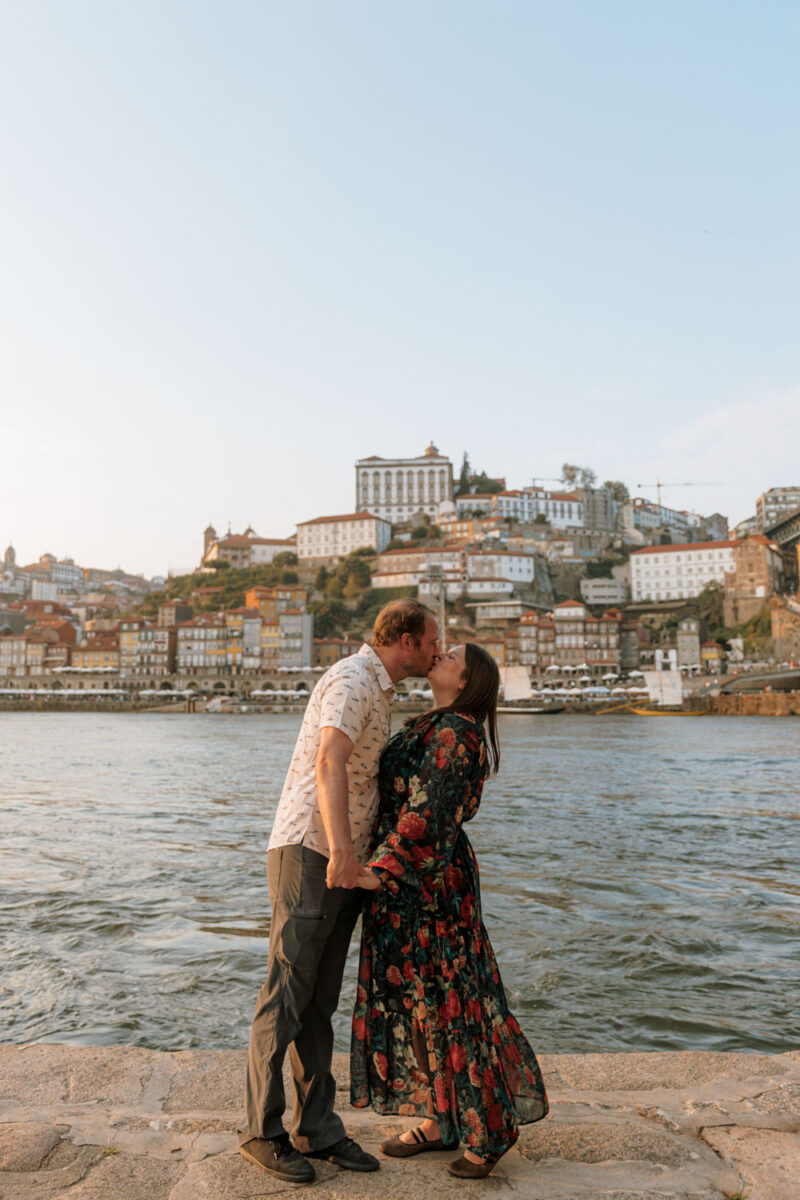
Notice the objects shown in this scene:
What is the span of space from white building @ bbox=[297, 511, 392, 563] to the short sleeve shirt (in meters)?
102

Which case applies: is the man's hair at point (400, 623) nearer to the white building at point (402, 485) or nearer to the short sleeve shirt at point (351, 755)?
the short sleeve shirt at point (351, 755)

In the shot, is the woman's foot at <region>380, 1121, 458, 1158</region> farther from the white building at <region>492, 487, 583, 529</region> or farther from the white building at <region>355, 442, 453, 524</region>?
the white building at <region>355, 442, 453, 524</region>

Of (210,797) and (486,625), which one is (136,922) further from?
(486,625)

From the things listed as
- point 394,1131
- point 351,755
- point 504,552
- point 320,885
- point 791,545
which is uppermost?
point 791,545

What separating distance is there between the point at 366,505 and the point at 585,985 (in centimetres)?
11037

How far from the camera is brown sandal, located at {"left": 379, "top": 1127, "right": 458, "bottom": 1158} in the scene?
269 centimetres

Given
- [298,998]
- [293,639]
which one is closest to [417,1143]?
[298,998]

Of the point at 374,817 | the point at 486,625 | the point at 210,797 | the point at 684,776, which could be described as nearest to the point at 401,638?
the point at 374,817

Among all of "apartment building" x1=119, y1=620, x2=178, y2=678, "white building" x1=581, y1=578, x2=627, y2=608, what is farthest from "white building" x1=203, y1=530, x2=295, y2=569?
"white building" x1=581, y1=578, x2=627, y2=608

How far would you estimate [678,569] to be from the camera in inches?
3814

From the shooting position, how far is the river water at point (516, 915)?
4.83m

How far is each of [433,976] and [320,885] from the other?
42 centimetres

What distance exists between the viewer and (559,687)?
8219 cm

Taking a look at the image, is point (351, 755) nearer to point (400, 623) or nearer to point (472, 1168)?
point (400, 623)
